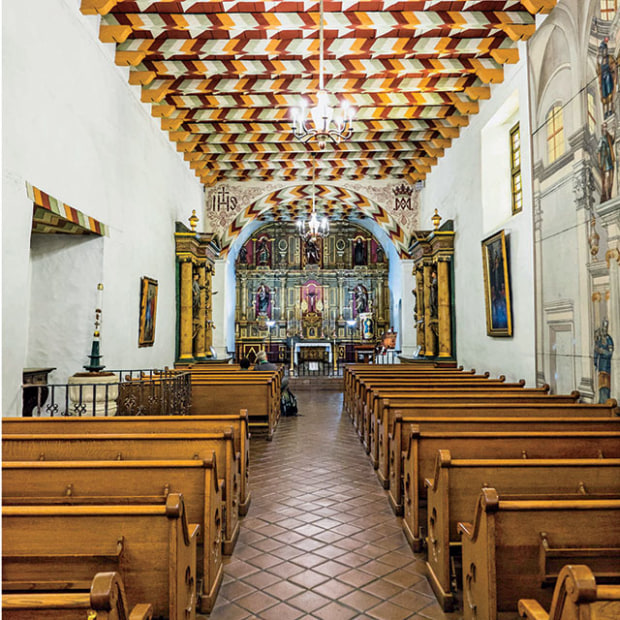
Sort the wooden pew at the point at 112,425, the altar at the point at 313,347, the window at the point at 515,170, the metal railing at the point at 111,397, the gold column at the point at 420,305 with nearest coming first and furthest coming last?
the wooden pew at the point at 112,425 → the metal railing at the point at 111,397 → the window at the point at 515,170 → the gold column at the point at 420,305 → the altar at the point at 313,347

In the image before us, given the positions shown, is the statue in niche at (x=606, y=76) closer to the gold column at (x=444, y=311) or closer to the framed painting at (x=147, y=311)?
the gold column at (x=444, y=311)

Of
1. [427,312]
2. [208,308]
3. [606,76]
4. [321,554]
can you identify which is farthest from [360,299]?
[321,554]

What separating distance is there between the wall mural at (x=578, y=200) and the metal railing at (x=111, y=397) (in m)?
4.48

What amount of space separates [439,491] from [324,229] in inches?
422

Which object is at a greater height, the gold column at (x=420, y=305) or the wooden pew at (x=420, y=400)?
the gold column at (x=420, y=305)

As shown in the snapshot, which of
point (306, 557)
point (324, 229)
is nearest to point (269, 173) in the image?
point (324, 229)

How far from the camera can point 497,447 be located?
3.40 m

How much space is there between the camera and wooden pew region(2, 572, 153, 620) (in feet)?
4.68

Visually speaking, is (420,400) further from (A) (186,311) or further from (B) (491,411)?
(A) (186,311)

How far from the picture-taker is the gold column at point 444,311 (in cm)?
1058

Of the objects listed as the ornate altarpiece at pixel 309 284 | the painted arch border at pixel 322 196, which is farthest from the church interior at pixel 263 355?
the ornate altarpiece at pixel 309 284

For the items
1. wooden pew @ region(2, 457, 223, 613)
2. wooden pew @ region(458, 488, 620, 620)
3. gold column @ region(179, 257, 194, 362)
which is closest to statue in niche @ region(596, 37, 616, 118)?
wooden pew @ region(458, 488, 620, 620)

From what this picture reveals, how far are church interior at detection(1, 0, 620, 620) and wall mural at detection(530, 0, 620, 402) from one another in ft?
0.12

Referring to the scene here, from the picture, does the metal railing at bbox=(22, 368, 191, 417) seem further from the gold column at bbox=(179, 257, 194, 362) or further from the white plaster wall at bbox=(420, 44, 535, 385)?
the white plaster wall at bbox=(420, 44, 535, 385)
